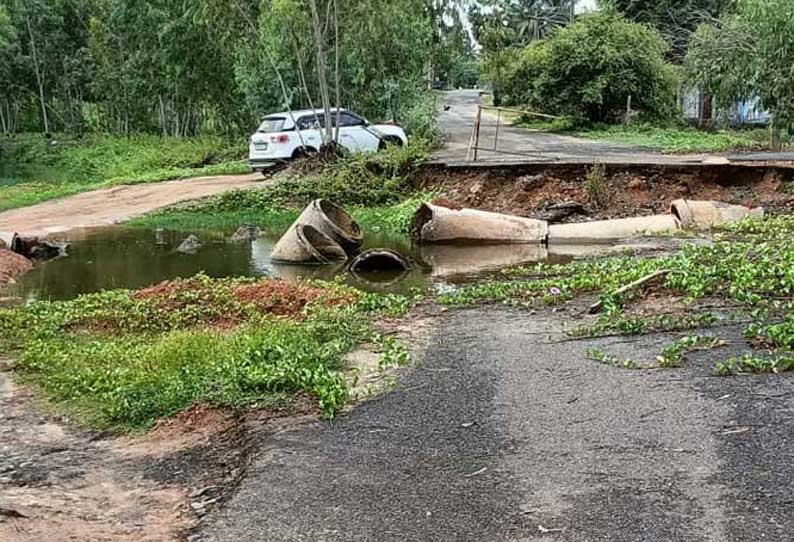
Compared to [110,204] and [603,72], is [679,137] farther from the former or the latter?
[110,204]

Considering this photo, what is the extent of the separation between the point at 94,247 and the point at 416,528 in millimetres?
12262

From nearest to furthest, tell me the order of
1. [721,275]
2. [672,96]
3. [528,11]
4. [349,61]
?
[721,275] → [349,61] → [672,96] → [528,11]

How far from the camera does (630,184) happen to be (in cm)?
1537

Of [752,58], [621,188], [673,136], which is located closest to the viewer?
[621,188]

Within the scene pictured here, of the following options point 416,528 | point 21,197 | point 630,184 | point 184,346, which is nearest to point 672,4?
point 630,184

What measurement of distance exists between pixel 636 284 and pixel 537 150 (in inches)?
562

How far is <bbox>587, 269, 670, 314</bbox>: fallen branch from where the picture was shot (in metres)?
7.57

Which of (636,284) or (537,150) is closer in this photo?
(636,284)

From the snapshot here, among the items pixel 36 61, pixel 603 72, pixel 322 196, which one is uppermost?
pixel 36 61

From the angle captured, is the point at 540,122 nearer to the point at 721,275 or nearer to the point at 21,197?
the point at 21,197

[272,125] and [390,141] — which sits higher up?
[272,125]

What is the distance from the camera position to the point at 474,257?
12.3 meters

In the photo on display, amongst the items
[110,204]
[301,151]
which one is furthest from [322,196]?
[110,204]

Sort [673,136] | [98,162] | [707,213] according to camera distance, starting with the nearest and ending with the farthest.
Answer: [707,213] → [673,136] → [98,162]
